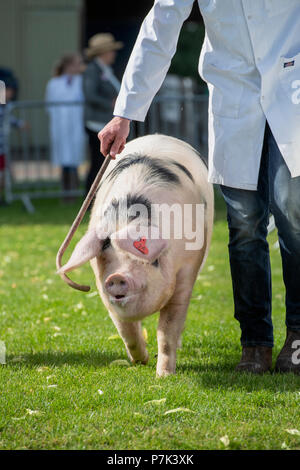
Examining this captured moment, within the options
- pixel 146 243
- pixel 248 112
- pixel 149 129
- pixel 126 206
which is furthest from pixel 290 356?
pixel 149 129

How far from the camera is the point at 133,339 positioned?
4172 mm

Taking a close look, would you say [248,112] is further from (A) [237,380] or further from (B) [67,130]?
(B) [67,130]

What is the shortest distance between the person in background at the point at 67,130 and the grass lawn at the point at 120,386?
555cm

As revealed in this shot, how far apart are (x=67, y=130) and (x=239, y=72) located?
806 centimetres

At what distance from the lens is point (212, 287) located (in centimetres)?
640

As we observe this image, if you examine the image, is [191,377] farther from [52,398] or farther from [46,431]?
[46,431]

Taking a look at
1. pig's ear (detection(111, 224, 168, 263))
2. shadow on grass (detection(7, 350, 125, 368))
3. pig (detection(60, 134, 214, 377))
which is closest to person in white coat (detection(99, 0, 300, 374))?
pig (detection(60, 134, 214, 377))

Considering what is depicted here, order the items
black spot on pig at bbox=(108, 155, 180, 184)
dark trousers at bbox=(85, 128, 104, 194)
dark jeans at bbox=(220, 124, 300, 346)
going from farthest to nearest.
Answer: dark trousers at bbox=(85, 128, 104, 194), black spot on pig at bbox=(108, 155, 180, 184), dark jeans at bbox=(220, 124, 300, 346)

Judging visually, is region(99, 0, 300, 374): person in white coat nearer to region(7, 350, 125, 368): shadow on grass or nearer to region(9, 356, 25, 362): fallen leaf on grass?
region(7, 350, 125, 368): shadow on grass

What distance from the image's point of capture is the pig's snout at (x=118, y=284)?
11.5 feet

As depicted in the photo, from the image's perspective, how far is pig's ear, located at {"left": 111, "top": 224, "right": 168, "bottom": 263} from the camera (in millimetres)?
3572

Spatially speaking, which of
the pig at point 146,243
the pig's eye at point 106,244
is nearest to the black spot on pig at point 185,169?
the pig at point 146,243

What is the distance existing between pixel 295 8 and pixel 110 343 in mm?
2243

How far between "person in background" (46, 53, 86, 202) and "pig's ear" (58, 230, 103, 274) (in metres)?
7.94
